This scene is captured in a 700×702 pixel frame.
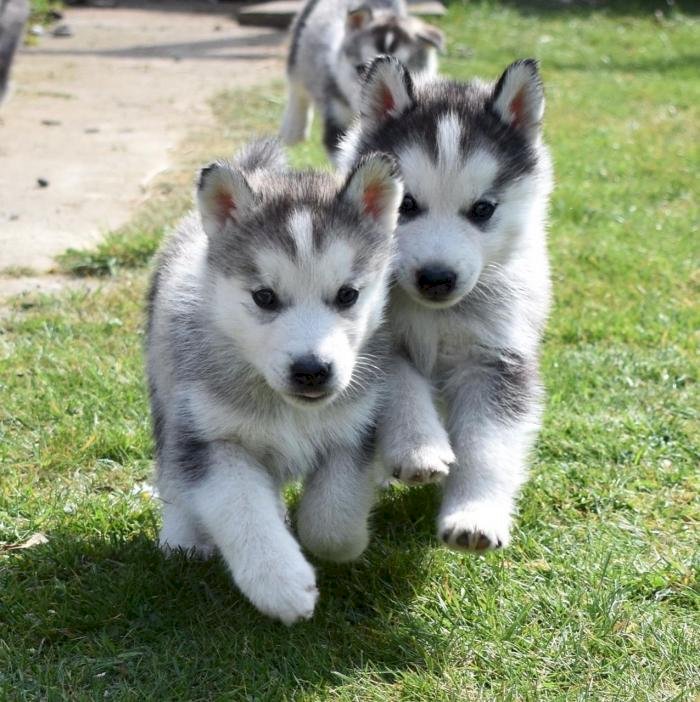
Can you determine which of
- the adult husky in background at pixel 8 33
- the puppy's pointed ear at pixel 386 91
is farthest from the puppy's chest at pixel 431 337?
the adult husky in background at pixel 8 33

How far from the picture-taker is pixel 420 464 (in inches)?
142

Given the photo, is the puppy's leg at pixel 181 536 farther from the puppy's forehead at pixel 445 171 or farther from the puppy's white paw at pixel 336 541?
the puppy's forehead at pixel 445 171

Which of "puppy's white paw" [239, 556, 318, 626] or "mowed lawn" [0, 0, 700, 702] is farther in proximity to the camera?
"mowed lawn" [0, 0, 700, 702]

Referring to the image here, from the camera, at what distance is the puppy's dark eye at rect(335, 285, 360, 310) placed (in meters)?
3.58

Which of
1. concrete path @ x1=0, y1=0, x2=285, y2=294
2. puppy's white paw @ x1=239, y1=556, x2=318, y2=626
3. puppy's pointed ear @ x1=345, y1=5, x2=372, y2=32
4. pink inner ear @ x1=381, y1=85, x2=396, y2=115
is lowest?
concrete path @ x1=0, y1=0, x2=285, y2=294

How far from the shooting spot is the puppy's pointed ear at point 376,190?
3.73 metres

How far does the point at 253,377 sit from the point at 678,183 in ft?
20.3

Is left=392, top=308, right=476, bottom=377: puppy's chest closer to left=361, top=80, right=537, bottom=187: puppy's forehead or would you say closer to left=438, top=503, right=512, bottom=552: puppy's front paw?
left=361, top=80, right=537, bottom=187: puppy's forehead

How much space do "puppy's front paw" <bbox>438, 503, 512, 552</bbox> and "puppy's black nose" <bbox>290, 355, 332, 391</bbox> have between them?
0.63 m

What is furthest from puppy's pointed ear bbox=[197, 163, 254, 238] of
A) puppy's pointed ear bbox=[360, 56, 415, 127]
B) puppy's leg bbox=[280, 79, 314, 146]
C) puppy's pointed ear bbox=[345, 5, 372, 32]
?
puppy's leg bbox=[280, 79, 314, 146]

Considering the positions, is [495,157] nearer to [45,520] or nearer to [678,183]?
[45,520]

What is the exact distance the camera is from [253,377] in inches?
145

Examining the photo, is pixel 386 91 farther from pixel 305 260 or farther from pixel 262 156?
pixel 305 260

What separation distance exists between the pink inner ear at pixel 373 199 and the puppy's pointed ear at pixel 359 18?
21.4ft
